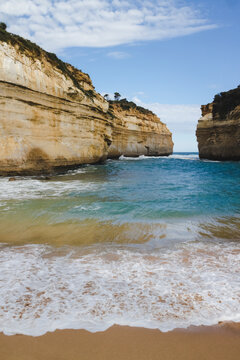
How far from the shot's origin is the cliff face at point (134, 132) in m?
35.2

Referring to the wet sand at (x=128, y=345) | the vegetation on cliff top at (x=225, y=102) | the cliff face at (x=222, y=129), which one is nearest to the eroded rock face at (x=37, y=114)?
the wet sand at (x=128, y=345)

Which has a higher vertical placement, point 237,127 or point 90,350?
point 237,127

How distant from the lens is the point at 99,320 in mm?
2037

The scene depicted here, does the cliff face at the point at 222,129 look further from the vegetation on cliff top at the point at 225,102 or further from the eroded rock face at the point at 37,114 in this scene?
the eroded rock face at the point at 37,114

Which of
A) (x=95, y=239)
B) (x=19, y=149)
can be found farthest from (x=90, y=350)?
(x=19, y=149)

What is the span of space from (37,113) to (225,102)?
26479 mm

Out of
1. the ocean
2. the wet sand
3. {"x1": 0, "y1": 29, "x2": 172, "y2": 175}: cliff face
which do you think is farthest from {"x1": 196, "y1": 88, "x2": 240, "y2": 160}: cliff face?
the wet sand

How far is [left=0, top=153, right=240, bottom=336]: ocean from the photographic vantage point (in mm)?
2092

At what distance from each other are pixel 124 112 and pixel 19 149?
96.1 ft

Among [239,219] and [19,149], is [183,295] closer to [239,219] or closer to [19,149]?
[239,219]

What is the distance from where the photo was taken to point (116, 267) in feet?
10.0

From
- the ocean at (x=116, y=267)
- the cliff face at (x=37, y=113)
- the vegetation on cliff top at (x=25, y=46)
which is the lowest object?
the ocean at (x=116, y=267)

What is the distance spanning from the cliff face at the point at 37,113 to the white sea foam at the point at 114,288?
28.7 ft

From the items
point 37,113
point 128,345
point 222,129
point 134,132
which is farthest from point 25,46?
point 134,132
